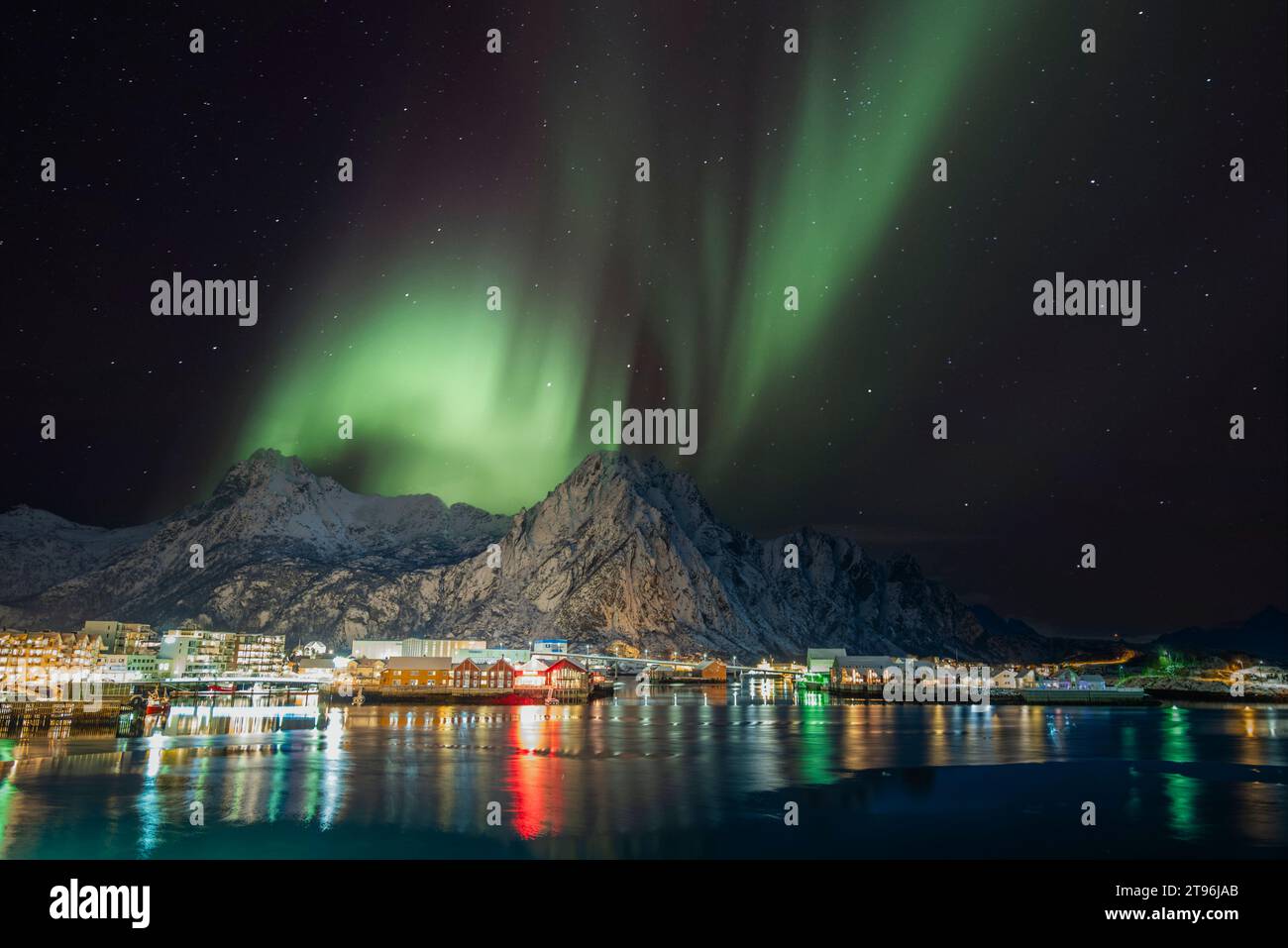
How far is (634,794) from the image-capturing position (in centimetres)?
6844

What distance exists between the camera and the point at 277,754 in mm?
93438

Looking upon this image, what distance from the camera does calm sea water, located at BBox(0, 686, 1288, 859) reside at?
52250mm

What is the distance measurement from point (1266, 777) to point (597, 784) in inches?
2239

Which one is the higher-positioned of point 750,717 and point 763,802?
point 763,802

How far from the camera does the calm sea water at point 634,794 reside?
171 feet
